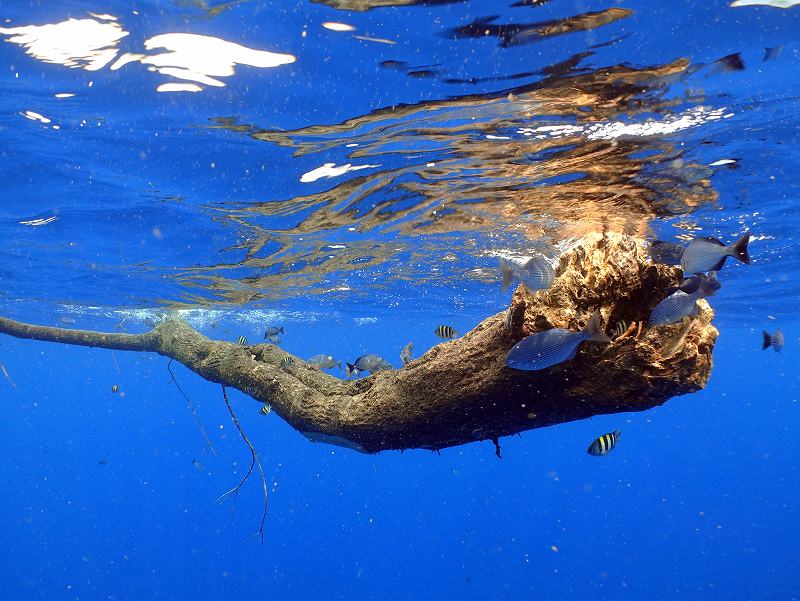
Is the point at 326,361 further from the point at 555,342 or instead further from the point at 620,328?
the point at 555,342

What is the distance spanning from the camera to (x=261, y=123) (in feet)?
28.3

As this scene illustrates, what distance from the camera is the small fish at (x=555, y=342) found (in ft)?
11.7

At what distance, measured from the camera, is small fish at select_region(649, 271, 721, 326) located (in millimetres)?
3752

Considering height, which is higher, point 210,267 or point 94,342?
point 94,342

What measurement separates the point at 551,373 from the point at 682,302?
46.6 inches

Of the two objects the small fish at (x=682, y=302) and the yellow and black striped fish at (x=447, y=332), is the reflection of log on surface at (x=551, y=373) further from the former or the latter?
the yellow and black striped fish at (x=447, y=332)

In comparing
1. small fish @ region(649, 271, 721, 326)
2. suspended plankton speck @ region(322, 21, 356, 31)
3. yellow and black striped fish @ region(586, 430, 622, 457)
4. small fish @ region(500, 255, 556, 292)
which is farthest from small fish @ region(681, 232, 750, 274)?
suspended plankton speck @ region(322, 21, 356, 31)

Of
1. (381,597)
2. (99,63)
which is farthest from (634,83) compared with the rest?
(381,597)

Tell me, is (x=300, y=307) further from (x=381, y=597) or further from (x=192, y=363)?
(x=381, y=597)

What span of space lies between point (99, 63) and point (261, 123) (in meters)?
2.46

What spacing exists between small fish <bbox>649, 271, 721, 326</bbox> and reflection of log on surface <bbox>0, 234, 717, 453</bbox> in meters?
0.37

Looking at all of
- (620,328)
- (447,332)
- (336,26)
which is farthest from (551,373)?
(336,26)

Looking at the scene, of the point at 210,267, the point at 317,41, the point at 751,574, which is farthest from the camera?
the point at 751,574

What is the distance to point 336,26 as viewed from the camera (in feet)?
21.1
